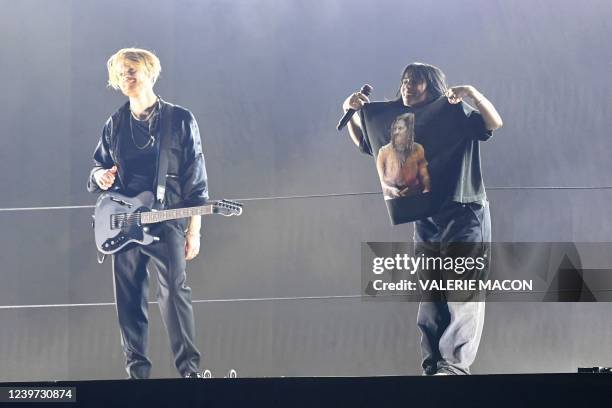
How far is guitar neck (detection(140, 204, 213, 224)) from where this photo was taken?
456 cm

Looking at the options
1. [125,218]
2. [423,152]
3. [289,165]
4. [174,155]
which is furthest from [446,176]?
[125,218]

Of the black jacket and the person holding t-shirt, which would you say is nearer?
the person holding t-shirt

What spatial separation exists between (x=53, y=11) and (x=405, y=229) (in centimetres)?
192

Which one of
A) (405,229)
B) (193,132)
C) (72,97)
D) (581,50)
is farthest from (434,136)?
(72,97)

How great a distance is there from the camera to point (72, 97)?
15.1 feet

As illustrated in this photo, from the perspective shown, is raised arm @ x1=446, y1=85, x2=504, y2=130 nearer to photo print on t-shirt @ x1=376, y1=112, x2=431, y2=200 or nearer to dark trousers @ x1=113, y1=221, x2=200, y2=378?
photo print on t-shirt @ x1=376, y1=112, x2=431, y2=200

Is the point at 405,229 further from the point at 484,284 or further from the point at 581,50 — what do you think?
the point at 581,50

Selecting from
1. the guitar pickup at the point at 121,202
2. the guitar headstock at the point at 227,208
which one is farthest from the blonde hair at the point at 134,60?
the guitar headstock at the point at 227,208

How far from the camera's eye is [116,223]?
461cm

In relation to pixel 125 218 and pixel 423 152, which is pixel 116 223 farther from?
pixel 423 152

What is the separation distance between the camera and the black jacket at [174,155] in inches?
180

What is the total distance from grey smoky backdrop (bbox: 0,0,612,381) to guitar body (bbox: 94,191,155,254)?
7 cm

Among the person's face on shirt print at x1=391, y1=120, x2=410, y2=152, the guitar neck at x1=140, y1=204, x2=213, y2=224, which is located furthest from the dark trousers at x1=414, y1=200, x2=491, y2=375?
the guitar neck at x1=140, y1=204, x2=213, y2=224

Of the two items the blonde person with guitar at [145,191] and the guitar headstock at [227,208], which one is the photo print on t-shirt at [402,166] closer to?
the guitar headstock at [227,208]
